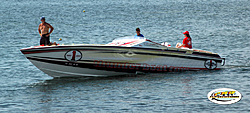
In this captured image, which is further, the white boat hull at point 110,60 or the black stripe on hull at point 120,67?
the black stripe on hull at point 120,67

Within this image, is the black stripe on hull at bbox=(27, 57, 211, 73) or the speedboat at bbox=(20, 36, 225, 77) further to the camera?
the black stripe on hull at bbox=(27, 57, 211, 73)

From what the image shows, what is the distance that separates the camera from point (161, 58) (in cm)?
1781

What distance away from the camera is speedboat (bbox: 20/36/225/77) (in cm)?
1688

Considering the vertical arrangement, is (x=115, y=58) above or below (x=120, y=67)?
above

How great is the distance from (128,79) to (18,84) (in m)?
4.83

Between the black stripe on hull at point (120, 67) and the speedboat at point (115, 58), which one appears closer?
the speedboat at point (115, 58)

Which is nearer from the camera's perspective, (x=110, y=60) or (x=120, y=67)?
(x=110, y=60)

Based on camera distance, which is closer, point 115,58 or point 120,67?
point 115,58

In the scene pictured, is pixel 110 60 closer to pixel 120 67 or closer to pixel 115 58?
pixel 115 58

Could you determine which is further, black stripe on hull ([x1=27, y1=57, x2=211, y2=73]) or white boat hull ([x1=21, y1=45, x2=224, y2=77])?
black stripe on hull ([x1=27, y1=57, x2=211, y2=73])

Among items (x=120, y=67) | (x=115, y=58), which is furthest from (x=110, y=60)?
(x=120, y=67)

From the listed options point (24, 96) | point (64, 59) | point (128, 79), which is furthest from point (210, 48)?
point (24, 96)

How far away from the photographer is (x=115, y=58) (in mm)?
17375

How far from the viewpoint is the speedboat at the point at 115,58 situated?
16.9 metres
